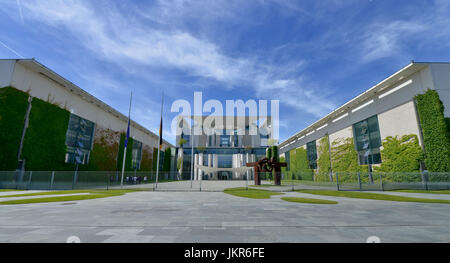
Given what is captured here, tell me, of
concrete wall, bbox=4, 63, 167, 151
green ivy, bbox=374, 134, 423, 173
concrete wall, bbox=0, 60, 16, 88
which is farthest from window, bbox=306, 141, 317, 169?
concrete wall, bbox=0, 60, 16, 88

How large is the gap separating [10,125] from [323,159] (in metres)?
49.4

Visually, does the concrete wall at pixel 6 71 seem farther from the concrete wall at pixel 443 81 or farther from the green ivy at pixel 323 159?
the green ivy at pixel 323 159

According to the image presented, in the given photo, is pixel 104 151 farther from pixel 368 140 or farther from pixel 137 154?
pixel 368 140

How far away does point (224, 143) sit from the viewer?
71875 mm

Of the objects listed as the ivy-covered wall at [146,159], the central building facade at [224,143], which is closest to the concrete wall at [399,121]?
the central building facade at [224,143]

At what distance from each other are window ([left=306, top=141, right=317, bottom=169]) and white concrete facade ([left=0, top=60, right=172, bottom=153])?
148 ft

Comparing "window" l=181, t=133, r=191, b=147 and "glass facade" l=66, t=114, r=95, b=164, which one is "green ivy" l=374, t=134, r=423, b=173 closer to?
"glass facade" l=66, t=114, r=95, b=164

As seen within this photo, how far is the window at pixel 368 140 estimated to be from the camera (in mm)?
27000

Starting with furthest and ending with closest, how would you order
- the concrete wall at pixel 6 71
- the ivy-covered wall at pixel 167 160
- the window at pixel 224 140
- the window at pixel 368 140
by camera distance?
the window at pixel 224 140 → the ivy-covered wall at pixel 167 160 → the window at pixel 368 140 → the concrete wall at pixel 6 71

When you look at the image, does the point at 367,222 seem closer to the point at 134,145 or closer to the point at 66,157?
the point at 66,157

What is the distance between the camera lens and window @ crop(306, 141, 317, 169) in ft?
146

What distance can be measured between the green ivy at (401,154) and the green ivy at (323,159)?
1263 cm

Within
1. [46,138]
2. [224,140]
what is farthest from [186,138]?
[46,138]
